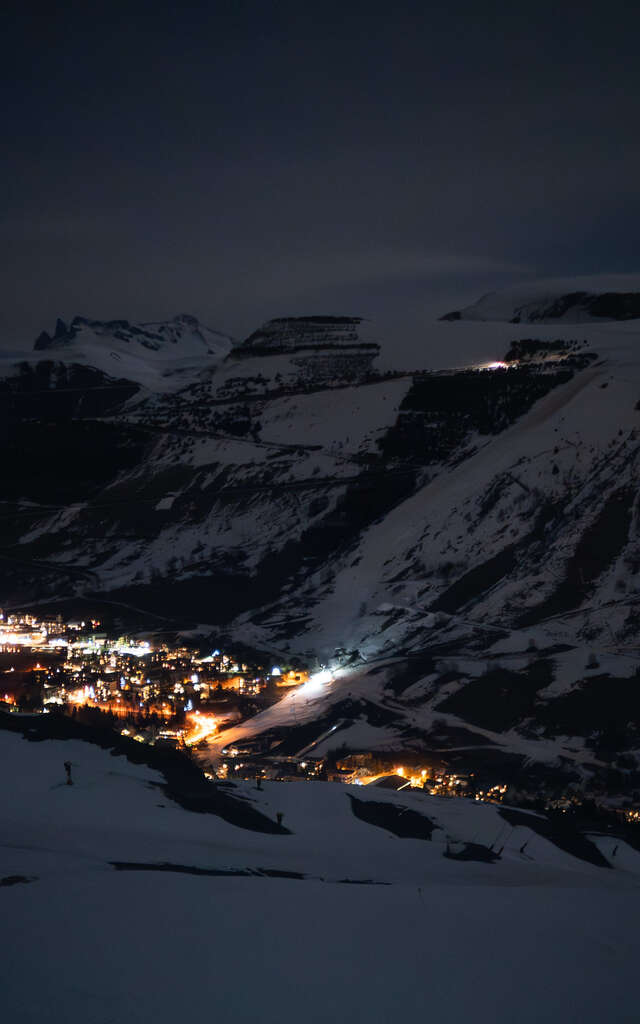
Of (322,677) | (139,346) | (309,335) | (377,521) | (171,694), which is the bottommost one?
(171,694)

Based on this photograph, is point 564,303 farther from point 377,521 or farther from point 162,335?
point 162,335

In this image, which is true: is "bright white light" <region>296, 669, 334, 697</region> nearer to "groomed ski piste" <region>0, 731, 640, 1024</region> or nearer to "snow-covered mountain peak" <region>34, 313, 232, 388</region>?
"groomed ski piste" <region>0, 731, 640, 1024</region>

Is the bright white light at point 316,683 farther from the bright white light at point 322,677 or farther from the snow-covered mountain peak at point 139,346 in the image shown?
the snow-covered mountain peak at point 139,346

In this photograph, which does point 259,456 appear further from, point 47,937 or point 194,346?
point 194,346

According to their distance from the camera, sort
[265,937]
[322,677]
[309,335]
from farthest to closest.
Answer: [309,335]
[322,677]
[265,937]

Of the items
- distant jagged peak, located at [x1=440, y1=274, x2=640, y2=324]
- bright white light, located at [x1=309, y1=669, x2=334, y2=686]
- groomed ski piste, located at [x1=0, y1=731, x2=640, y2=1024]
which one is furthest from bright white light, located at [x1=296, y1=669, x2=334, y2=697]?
distant jagged peak, located at [x1=440, y1=274, x2=640, y2=324]

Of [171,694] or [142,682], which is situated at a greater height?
[142,682]

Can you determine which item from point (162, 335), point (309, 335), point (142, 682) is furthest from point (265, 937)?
point (162, 335)
